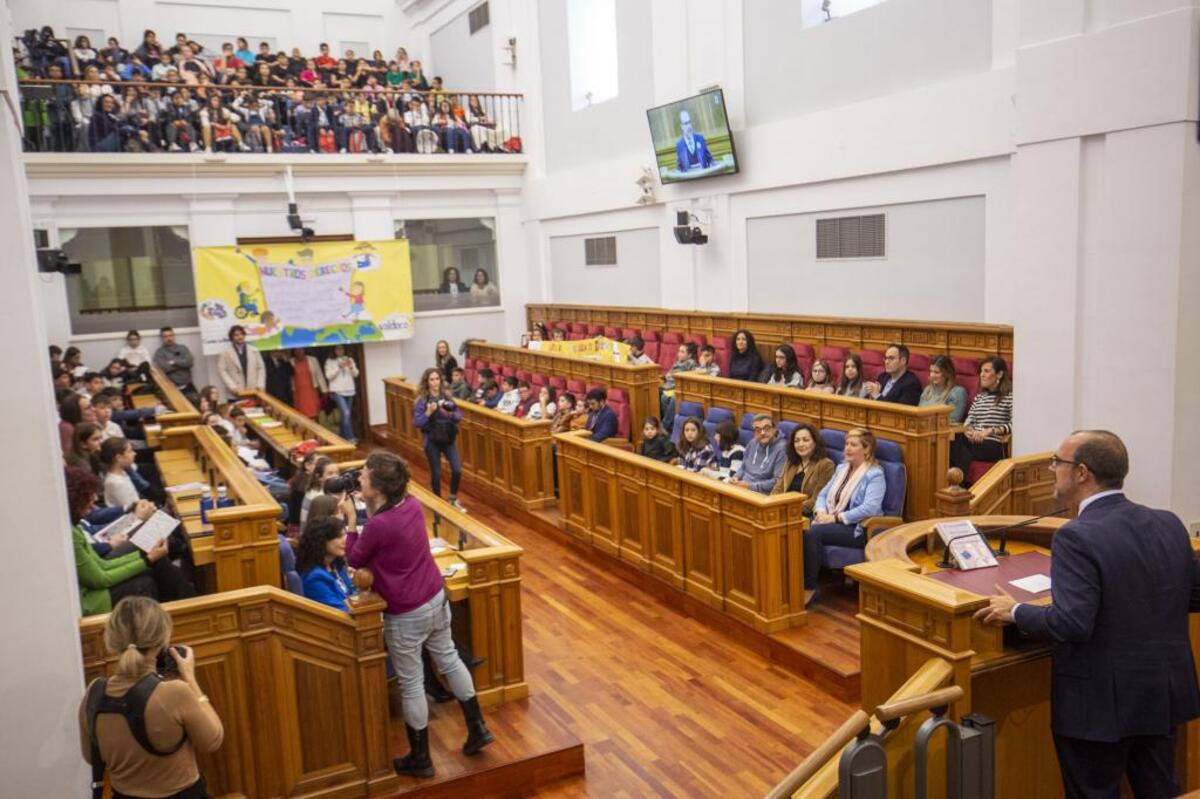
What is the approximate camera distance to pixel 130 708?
2781 mm

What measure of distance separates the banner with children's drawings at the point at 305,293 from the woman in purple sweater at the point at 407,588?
8.57 m

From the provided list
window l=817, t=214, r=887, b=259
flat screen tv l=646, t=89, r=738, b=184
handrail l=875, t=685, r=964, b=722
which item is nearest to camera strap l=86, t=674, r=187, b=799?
handrail l=875, t=685, r=964, b=722

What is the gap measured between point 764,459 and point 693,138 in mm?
5127

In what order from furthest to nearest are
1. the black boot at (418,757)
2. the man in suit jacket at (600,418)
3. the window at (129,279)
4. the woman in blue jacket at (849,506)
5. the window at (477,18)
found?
the window at (477,18) < the window at (129,279) < the man in suit jacket at (600,418) < the woman in blue jacket at (849,506) < the black boot at (418,757)

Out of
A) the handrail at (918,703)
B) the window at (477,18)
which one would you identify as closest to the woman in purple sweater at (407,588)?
the handrail at (918,703)

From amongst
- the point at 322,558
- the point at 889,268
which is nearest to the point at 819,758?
the point at 322,558

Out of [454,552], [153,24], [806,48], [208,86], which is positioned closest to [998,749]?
[454,552]

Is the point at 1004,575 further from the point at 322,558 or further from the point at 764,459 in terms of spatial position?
the point at 764,459

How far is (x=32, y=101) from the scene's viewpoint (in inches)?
435

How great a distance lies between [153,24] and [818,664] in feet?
47.9

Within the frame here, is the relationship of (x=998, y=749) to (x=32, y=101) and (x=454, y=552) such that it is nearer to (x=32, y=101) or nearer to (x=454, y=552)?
(x=454, y=552)

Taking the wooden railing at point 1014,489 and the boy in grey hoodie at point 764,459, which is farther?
the boy in grey hoodie at point 764,459

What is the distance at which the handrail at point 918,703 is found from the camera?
7.43 ft

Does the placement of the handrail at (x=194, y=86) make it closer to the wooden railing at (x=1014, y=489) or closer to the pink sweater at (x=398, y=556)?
the pink sweater at (x=398, y=556)
